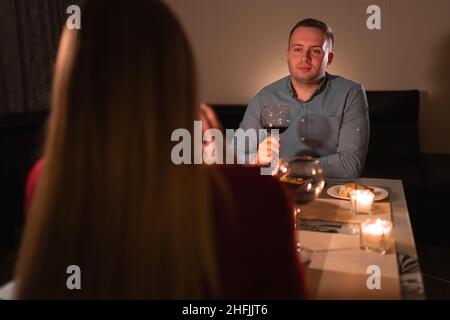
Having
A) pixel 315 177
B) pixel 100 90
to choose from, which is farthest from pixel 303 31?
pixel 100 90

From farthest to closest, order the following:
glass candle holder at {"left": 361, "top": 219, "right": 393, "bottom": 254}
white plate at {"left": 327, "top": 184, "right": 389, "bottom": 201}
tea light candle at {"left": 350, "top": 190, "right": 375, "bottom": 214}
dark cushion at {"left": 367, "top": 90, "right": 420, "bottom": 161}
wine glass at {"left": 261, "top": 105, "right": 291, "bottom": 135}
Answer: dark cushion at {"left": 367, "top": 90, "right": 420, "bottom": 161} < wine glass at {"left": 261, "top": 105, "right": 291, "bottom": 135} < white plate at {"left": 327, "top": 184, "right": 389, "bottom": 201} < tea light candle at {"left": 350, "top": 190, "right": 375, "bottom": 214} < glass candle holder at {"left": 361, "top": 219, "right": 393, "bottom": 254}

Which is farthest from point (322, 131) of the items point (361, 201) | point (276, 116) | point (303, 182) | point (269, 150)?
point (303, 182)

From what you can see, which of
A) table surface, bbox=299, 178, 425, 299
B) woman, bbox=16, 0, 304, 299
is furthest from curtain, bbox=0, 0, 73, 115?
woman, bbox=16, 0, 304, 299

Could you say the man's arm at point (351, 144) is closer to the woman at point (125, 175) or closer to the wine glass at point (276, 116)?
the wine glass at point (276, 116)

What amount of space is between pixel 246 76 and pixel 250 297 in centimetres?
317

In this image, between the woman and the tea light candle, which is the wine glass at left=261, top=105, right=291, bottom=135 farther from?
the woman

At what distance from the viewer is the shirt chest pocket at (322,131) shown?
2154mm

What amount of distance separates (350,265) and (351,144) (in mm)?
1116

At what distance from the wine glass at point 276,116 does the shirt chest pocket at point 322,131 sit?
23.9 inches

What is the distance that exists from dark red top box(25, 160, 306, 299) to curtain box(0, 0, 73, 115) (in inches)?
112

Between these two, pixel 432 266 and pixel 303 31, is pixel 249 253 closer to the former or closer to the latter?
pixel 303 31

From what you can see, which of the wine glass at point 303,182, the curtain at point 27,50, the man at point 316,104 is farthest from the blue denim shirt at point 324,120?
the curtain at point 27,50

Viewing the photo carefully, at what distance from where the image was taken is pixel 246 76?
3.74m

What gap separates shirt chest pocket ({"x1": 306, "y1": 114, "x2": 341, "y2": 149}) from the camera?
215 cm
